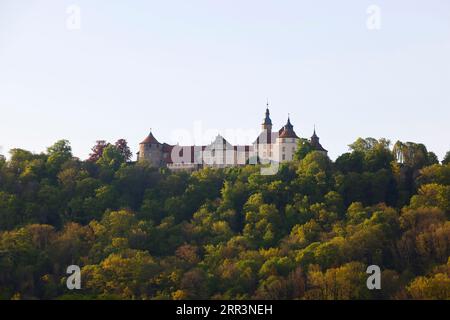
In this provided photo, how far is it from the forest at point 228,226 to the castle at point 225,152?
13.4ft

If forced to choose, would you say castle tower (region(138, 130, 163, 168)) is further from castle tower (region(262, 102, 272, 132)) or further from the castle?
castle tower (region(262, 102, 272, 132))

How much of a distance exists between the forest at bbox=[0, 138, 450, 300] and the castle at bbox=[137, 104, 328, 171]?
4069 millimetres

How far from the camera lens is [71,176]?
87.5 metres

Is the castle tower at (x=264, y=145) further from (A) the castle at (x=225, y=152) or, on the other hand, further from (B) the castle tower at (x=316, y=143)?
(B) the castle tower at (x=316, y=143)

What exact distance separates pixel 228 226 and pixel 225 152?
16127 mm

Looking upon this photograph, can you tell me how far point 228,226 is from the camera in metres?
82.0

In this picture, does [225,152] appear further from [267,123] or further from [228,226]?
[228,226]

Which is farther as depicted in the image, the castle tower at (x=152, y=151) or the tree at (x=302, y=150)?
the castle tower at (x=152, y=151)

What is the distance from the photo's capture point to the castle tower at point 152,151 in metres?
99.8

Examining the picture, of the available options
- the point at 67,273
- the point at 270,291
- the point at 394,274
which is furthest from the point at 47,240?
the point at 394,274

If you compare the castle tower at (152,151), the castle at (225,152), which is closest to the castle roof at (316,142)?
the castle at (225,152)

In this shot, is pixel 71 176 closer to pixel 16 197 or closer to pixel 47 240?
pixel 16 197

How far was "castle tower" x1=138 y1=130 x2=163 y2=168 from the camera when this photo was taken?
99750 mm

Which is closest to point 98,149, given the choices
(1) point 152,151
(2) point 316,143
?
(1) point 152,151
